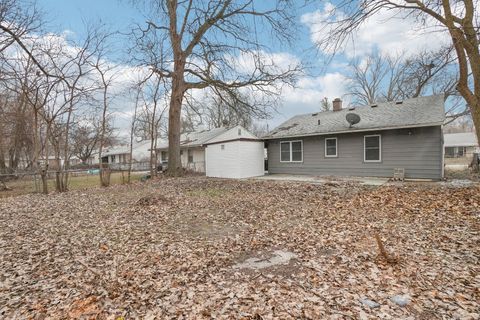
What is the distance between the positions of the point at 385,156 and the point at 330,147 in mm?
2669

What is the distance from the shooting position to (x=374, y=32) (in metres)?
8.77

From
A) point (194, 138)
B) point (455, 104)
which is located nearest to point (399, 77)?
point (455, 104)

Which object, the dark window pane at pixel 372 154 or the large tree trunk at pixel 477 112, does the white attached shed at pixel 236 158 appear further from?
the large tree trunk at pixel 477 112

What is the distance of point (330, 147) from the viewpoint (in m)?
13.5

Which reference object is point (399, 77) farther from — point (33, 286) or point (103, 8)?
point (33, 286)

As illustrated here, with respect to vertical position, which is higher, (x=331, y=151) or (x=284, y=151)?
(x=284, y=151)

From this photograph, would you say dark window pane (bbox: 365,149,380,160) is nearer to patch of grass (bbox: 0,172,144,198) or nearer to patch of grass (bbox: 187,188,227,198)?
patch of grass (bbox: 187,188,227,198)

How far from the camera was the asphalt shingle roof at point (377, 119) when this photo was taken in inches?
425

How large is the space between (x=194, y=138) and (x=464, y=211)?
21.1m

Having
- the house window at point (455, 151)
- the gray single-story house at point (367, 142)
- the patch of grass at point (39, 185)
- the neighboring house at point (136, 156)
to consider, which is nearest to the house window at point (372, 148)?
the gray single-story house at point (367, 142)

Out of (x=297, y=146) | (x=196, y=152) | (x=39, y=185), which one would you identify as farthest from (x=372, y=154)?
(x=39, y=185)

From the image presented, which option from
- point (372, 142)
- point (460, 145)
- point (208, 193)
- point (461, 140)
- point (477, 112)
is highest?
point (461, 140)

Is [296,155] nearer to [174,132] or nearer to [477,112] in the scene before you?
[174,132]

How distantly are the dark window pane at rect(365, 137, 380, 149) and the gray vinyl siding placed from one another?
22 cm
